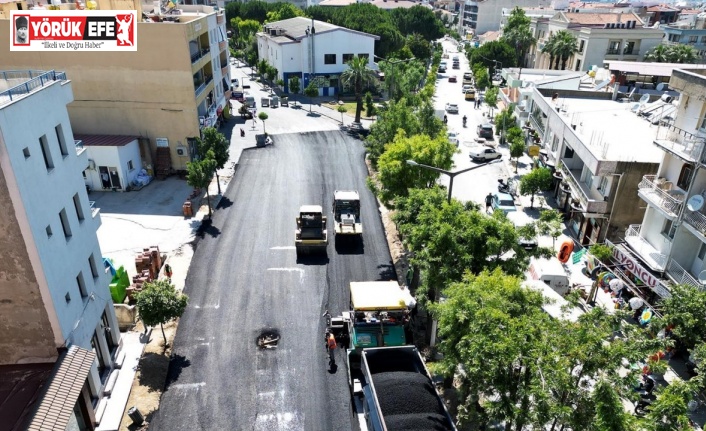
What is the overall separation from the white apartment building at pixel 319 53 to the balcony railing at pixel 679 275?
6059 cm

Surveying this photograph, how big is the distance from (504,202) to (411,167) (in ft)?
44.3

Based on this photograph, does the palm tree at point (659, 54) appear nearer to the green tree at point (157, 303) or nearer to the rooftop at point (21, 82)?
the green tree at point (157, 303)

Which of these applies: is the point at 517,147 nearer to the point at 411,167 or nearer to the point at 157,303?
the point at 411,167

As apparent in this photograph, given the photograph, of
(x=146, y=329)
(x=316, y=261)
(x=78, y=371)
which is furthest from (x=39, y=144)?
(x=316, y=261)

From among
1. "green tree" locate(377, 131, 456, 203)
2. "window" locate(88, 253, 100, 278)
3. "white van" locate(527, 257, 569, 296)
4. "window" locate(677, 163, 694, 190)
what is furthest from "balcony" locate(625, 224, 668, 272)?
"window" locate(88, 253, 100, 278)

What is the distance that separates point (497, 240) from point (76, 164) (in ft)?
60.8

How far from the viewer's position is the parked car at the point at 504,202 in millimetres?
38500

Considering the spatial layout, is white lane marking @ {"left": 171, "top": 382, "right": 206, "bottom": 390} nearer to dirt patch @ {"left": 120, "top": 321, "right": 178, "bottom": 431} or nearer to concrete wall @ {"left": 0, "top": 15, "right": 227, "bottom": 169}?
dirt patch @ {"left": 120, "top": 321, "right": 178, "bottom": 431}

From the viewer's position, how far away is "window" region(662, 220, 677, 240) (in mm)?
25922

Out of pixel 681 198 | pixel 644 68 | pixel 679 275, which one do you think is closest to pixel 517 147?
pixel 644 68

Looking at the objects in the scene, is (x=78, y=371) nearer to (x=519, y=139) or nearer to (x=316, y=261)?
(x=316, y=261)

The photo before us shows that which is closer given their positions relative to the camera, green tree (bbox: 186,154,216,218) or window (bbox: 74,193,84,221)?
window (bbox: 74,193,84,221)

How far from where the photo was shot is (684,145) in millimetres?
25344

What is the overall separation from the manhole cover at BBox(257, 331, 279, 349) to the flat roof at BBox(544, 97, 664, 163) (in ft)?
77.8
